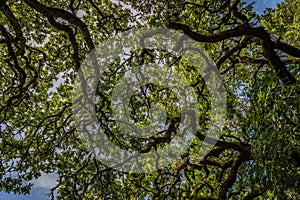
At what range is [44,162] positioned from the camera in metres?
11.3

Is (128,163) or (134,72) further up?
(134,72)

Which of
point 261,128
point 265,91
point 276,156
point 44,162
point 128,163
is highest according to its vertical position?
Answer: point 44,162

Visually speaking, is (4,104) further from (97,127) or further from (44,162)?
(97,127)

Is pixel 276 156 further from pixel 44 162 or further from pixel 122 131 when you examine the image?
pixel 44 162

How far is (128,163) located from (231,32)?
6.28 metres

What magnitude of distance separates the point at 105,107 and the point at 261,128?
6.61m

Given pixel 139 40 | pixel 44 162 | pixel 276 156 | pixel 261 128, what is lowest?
pixel 276 156

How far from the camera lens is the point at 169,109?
34.2 feet

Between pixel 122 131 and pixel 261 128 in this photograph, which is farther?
pixel 122 131

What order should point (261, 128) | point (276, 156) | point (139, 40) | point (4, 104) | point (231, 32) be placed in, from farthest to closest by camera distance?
1. point (4, 104)
2. point (139, 40)
3. point (231, 32)
4. point (261, 128)
5. point (276, 156)

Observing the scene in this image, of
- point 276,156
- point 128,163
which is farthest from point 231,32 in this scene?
point 128,163

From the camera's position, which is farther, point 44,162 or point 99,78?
point 44,162

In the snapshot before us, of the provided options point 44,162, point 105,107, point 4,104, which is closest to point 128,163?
point 105,107

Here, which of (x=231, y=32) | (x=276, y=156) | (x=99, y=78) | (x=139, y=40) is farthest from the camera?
(x=139, y=40)
